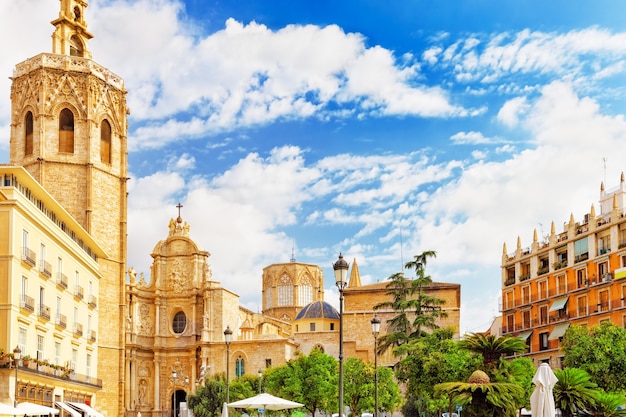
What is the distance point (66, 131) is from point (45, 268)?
1968 cm

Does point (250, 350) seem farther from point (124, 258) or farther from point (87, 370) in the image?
point (87, 370)

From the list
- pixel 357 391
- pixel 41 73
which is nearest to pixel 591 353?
pixel 357 391

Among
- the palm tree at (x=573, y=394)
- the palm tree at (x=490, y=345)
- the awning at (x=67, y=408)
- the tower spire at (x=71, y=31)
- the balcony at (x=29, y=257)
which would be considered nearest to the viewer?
the palm tree at (x=573, y=394)

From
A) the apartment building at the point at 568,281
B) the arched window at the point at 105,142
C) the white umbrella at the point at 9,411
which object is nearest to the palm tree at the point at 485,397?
the white umbrella at the point at 9,411

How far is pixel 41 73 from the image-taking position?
169 ft

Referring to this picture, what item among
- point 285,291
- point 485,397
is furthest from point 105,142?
point 285,291

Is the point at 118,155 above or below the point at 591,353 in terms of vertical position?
above

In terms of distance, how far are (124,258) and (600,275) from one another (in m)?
28.7

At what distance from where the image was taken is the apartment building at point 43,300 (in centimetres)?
3055

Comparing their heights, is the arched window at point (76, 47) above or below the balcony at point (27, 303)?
above

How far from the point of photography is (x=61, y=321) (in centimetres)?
3625

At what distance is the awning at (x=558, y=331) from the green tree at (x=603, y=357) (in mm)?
12595

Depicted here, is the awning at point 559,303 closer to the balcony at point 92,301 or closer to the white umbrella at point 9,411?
the balcony at point 92,301

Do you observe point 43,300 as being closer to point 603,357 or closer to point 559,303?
point 603,357
